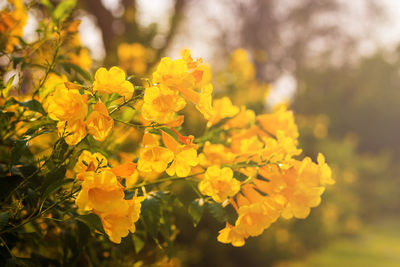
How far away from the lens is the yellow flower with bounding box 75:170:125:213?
40 centimetres

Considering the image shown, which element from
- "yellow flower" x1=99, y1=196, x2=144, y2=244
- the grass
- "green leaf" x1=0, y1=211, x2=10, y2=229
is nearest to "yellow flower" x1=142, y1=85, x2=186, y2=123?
"yellow flower" x1=99, y1=196, x2=144, y2=244

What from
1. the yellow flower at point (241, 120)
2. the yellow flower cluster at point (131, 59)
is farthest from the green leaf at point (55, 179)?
the yellow flower cluster at point (131, 59)

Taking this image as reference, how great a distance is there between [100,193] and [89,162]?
3.2 inches

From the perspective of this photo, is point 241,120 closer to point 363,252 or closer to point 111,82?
point 111,82

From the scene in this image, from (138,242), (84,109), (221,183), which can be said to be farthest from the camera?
(138,242)

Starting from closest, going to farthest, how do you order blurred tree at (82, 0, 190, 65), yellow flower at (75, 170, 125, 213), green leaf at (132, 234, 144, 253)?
yellow flower at (75, 170, 125, 213) → green leaf at (132, 234, 144, 253) → blurred tree at (82, 0, 190, 65)

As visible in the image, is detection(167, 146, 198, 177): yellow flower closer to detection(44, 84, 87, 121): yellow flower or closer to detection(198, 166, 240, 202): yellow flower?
detection(198, 166, 240, 202): yellow flower

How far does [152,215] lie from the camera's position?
0.52 meters

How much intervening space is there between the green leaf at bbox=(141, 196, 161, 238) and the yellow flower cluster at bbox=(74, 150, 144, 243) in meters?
0.06

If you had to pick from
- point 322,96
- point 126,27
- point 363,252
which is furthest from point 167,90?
point 322,96

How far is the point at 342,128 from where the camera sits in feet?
30.0

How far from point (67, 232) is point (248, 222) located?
1.04ft

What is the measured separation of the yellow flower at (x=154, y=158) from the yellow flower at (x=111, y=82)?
9cm

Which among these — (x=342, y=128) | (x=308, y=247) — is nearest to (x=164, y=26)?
(x=308, y=247)
